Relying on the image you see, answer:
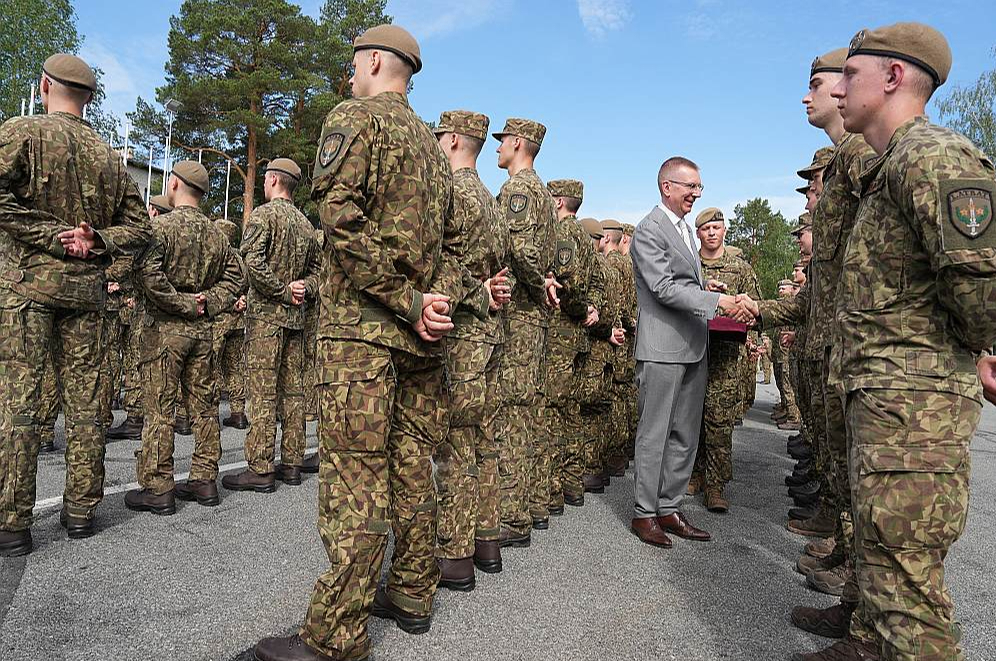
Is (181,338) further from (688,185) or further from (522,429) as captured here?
(688,185)

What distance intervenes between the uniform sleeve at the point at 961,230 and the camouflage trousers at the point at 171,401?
450cm

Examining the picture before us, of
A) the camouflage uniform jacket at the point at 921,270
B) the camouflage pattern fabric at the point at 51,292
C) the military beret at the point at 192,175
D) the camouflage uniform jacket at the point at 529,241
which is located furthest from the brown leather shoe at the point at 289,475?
the camouflage uniform jacket at the point at 921,270

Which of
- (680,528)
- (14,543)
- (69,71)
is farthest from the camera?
(680,528)

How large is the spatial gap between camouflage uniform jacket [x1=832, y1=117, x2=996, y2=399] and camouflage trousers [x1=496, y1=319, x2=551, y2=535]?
2341 mm

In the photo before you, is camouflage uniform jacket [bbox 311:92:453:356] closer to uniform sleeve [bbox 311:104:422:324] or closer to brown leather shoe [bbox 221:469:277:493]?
uniform sleeve [bbox 311:104:422:324]

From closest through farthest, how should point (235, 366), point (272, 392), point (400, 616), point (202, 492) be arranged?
point (400, 616), point (202, 492), point (272, 392), point (235, 366)

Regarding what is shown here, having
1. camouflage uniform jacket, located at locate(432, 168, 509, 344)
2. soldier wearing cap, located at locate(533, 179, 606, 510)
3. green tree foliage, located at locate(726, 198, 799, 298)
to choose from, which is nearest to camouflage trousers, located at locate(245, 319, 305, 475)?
soldier wearing cap, located at locate(533, 179, 606, 510)

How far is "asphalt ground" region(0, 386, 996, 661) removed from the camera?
114 inches

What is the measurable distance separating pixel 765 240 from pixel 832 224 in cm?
5354

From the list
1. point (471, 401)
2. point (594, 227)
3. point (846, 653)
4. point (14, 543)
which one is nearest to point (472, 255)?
point (471, 401)

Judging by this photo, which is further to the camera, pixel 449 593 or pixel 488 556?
pixel 488 556

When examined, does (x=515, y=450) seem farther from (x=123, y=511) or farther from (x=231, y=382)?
(x=231, y=382)

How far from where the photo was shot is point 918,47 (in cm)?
233

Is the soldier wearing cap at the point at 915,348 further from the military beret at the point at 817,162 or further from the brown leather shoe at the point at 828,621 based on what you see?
the military beret at the point at 817,162
